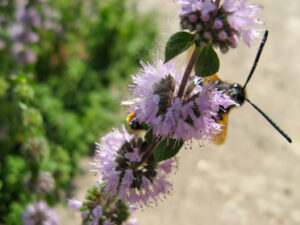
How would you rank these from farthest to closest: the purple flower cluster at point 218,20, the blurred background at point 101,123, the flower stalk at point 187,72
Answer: the blurred background at point 101,123
the flower stalk at point 187,72
the purple flower cluster at point 218,20

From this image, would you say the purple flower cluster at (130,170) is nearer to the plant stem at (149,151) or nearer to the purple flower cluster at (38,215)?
the plant stem at (149,151)

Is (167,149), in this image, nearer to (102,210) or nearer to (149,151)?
(149,151)

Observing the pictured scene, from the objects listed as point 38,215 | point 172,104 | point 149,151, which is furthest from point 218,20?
point 38,215

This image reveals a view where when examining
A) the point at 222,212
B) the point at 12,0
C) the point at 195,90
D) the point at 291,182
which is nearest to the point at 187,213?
the point at 222,212

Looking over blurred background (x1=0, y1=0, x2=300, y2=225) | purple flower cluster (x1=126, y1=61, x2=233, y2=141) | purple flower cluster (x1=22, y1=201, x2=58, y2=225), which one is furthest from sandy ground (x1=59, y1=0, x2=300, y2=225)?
purple flower cluster (x1=126, y1=61, x2=233, y2=141)

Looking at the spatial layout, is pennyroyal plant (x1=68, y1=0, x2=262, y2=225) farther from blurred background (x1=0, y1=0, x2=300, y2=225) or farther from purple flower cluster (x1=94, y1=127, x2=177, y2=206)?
blurred background (x1=0, y1=0, x2=300, y2=225)

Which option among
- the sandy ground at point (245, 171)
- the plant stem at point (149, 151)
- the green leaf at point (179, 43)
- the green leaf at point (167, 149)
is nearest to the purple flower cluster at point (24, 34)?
the sandy ground at point (245, 171)

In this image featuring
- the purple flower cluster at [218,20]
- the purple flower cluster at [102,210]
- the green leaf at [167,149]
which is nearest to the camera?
the purple flower cluster at [218,20]
